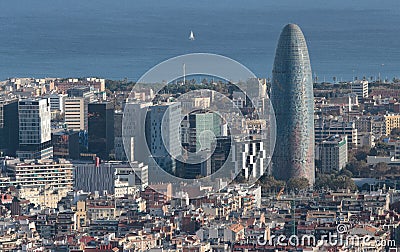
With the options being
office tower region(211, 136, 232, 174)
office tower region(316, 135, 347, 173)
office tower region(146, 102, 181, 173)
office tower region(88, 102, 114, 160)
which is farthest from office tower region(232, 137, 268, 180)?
office tower region(88, 102, 114, 160)

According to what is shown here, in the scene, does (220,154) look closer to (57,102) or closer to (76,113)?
(76,113)

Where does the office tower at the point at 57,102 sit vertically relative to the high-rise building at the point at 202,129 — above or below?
above

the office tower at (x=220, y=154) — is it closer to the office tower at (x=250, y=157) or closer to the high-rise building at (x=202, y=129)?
the office tower at (x=250, y=157)

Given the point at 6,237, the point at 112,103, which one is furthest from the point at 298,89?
the point at 6,237

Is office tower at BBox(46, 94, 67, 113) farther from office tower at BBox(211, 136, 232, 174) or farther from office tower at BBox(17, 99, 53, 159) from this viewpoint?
office tower at BBox(211, 136, 232, 174)

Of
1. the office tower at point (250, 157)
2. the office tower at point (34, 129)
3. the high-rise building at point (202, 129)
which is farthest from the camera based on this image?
the office tower at point (34, 129)

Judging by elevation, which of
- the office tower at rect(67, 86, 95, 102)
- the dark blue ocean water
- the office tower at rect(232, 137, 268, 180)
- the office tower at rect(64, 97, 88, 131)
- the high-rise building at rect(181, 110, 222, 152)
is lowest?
the office tower at rect(232, 137, 268, 180)

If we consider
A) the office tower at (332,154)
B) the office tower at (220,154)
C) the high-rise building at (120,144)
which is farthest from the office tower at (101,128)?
the office tower at (220,154)
